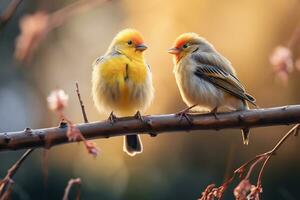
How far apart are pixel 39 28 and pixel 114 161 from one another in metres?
7.84

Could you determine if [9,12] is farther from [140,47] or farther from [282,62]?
[140,47]

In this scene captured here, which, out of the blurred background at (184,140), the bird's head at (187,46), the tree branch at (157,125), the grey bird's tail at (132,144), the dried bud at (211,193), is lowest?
the dried bud at (211,193)

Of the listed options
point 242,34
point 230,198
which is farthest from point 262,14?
point 230,198

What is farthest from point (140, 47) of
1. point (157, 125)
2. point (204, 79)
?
point (157, 125)

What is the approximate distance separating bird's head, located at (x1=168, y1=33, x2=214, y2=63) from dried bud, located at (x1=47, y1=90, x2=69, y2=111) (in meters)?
2.26

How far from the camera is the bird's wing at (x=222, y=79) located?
3678 millimetres

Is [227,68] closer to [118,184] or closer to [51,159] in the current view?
[118,184]

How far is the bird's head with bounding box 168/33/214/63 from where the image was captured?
4141 millimetres

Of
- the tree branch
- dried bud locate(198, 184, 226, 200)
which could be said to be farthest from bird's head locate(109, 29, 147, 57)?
dried bud locate(198, 184, 226, 200)

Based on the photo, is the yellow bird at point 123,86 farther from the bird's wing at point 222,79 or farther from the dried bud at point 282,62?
the dried bud at point 282,62

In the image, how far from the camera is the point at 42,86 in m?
11.7

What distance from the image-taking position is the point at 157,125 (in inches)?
107

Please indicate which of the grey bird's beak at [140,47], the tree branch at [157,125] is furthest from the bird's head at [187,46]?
the tree branch at [157,125]

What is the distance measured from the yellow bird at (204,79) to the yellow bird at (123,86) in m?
0.23
